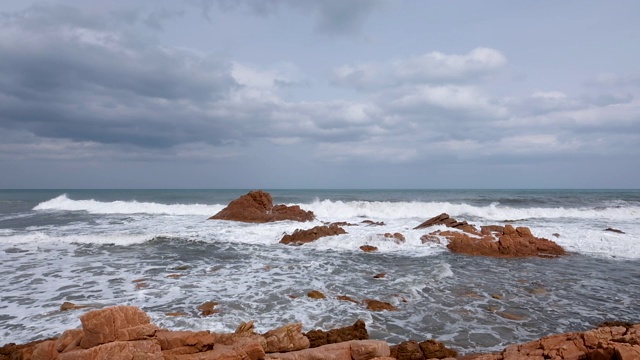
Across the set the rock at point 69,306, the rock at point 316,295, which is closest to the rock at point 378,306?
the rock at point 316,295

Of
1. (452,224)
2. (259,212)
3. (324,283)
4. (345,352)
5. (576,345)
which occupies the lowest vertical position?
(324,283)

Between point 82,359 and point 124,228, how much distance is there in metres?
19.8

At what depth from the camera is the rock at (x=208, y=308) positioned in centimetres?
818

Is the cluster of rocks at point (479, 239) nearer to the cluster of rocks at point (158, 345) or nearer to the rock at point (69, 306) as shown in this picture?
the rock at point (69, 306)

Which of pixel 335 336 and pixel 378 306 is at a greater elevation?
pixel 335 336

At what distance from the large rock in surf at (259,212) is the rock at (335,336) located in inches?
692

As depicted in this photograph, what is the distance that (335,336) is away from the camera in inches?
252

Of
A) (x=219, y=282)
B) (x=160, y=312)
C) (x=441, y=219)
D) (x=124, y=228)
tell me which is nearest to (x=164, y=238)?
(x=124, y=228)

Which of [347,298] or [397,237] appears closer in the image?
[347,298]

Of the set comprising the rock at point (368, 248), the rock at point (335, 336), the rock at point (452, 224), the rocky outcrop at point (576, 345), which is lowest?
the rock at point (368, 248)

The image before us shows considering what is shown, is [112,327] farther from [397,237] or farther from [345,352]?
[397,237]

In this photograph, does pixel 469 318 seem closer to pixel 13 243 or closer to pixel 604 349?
pixel 604 349

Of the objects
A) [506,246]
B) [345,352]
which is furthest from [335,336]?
[506,246]

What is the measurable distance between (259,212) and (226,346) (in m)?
19.3
